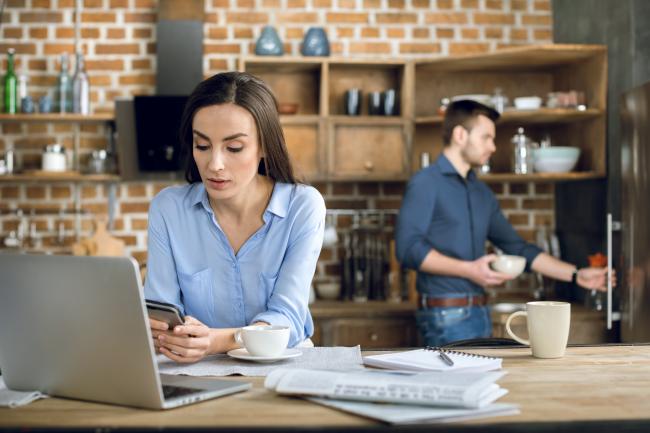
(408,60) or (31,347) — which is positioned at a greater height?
(408,60)

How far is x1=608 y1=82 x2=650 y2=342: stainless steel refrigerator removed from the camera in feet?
11.0

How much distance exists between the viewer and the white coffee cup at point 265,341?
1638mm

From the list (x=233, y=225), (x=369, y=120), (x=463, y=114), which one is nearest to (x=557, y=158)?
(x=463, y=114)

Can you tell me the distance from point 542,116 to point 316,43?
1211mm

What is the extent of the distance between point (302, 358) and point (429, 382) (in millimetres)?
459

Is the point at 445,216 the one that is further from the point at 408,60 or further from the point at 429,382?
the point at 429,382

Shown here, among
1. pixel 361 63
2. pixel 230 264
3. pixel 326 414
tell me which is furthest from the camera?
pixel 361 63

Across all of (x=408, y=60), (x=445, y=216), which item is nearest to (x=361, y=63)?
(x=408, y=60)

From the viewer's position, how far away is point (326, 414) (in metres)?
1.24

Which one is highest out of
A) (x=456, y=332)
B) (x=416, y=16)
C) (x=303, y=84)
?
(x=416, y=16)

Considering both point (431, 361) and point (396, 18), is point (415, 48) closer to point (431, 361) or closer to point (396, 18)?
point (396, 18)

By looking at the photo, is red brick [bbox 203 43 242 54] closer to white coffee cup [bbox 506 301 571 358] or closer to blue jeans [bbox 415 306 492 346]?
blue jeans [bbox 415 306 492 346]

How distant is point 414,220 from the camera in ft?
11.7

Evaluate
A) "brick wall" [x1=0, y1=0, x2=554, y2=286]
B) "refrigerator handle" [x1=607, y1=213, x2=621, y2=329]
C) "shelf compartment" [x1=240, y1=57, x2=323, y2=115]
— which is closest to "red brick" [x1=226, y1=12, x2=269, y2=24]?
"brick wall" [x1=0, y1=0, x2=554, y2=286]
